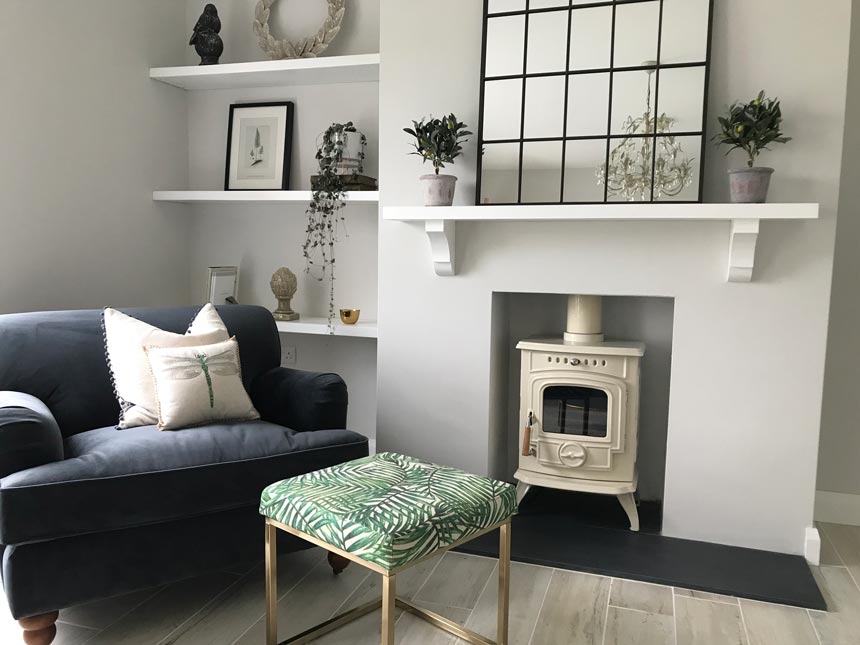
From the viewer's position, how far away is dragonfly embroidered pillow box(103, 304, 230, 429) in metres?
2.39

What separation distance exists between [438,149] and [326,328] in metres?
1.06

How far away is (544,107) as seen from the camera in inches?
107

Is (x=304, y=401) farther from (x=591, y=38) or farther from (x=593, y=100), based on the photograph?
(x=591, y=38)

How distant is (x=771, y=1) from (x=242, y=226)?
102 inches

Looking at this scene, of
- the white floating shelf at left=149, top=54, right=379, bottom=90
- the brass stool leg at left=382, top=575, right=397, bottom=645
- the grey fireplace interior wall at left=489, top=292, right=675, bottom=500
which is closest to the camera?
the brass stool leg at left=382, top=575, right=397, bottom=645

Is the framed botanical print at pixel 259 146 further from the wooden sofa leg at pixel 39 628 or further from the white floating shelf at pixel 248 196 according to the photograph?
the wooden sofa leg at pixel 39 628

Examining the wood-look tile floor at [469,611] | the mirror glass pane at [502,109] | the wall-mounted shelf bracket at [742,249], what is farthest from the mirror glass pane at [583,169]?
the wood-look tile floor at [469,611]

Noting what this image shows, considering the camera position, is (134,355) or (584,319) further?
(584,319)

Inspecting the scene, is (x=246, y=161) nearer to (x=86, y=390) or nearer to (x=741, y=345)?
(x=86, y=390)

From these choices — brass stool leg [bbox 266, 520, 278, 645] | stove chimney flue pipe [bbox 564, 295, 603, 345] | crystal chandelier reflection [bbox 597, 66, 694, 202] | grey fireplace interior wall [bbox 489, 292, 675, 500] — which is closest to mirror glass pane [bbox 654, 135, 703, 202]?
crystal chandelier reflection [bbox 597, 66, 694, 202]

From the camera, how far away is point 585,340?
9.37 ft

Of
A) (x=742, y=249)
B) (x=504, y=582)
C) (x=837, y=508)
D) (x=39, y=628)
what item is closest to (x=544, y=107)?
(x=742, y=249)

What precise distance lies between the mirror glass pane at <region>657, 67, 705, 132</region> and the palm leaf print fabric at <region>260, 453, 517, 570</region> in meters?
1.47

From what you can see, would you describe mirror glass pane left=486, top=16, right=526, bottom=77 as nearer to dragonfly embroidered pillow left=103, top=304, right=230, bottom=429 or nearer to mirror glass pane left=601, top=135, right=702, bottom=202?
mirror glass pane left=601, top=135, right=702, bottom=202
